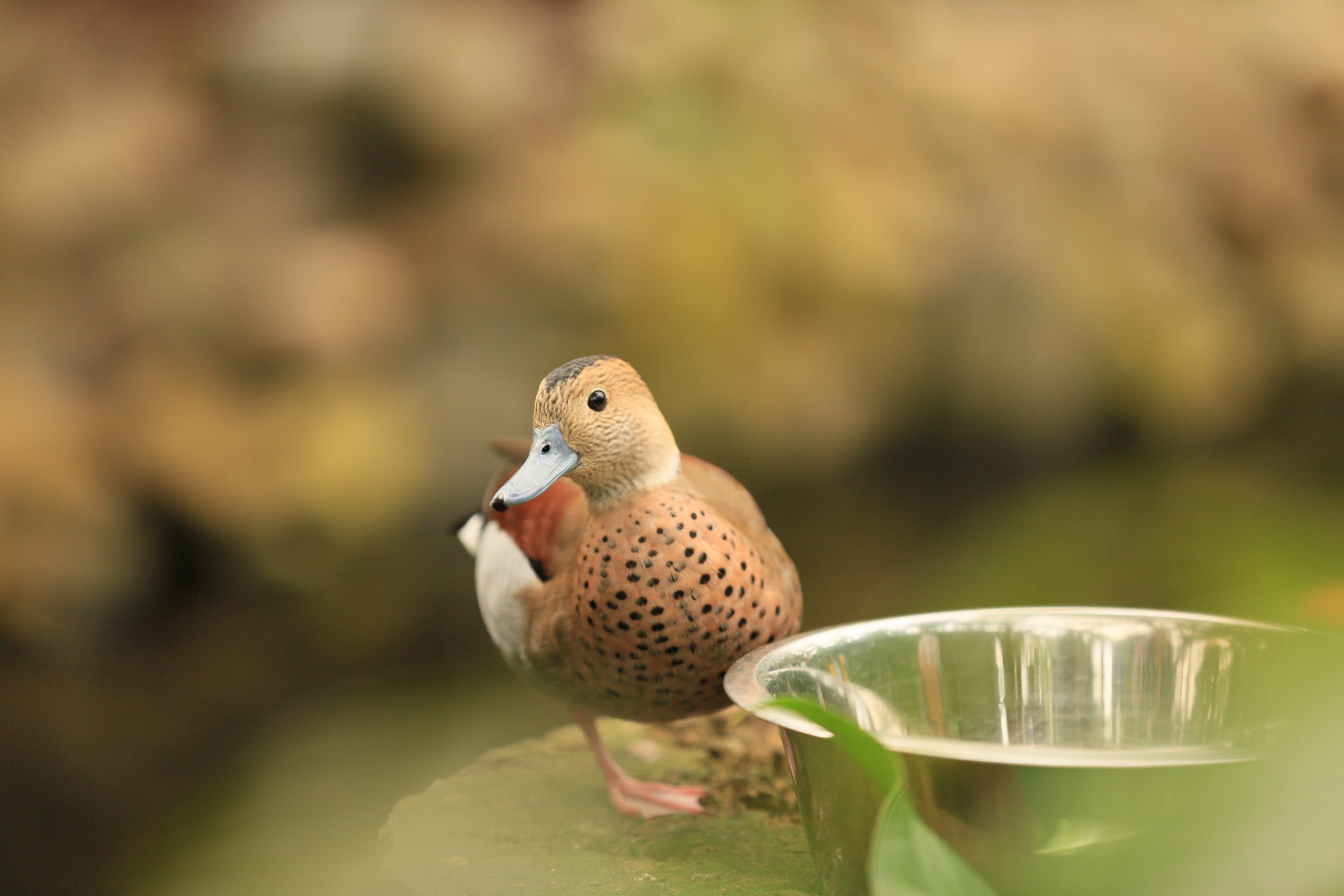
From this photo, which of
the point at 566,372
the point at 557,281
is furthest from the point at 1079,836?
the point at 557,281

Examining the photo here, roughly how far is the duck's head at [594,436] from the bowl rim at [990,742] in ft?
0.44

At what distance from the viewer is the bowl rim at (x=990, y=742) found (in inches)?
16.8

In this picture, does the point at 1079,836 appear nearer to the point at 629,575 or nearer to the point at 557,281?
the point at 629,575

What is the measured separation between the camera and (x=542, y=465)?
641 mm

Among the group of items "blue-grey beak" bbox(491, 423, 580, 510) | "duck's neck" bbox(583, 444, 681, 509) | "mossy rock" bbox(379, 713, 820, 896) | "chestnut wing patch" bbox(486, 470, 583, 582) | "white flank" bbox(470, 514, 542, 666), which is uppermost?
"blue-grey beak" bbox(491, 423, 580, 510)

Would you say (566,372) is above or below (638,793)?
above

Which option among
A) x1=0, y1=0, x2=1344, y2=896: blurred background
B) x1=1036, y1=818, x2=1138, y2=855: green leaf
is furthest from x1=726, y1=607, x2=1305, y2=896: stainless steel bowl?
x1=0, y1=0, x2=1344, y2=896: blurred background

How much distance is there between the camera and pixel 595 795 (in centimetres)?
A: 83

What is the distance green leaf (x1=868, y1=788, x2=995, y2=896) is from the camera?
0.37 meters

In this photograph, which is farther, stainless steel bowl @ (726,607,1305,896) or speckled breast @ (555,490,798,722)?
speckled breast @ (555,490,798,722)

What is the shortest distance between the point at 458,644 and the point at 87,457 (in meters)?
0.83

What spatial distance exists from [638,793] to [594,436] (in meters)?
0.30

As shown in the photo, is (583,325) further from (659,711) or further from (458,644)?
(659,711)

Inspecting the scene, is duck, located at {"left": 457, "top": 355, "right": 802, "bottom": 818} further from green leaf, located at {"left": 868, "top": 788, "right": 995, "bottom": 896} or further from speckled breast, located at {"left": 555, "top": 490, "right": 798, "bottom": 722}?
green leaf, located at {"left": 868, "top": 788, "right": 995, "bottom": 896}
